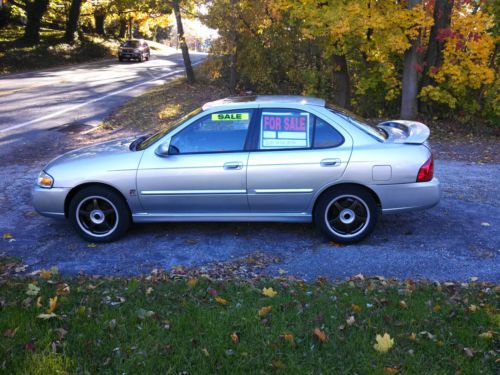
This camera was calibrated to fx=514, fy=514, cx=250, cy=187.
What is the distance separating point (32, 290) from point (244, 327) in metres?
1.84

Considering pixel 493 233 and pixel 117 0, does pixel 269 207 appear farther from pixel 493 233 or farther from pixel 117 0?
pixel 117 0

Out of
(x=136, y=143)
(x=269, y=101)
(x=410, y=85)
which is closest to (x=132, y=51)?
(x=410, y=85)

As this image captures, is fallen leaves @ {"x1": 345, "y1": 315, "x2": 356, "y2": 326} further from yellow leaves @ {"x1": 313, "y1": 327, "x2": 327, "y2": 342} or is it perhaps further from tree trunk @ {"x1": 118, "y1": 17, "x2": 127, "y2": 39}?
tree trunk @ {"x1": 118, "y1": 17, "x2": 127, "y2": 39}

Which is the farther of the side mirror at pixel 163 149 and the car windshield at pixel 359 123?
the car windshield at pixel 359 123

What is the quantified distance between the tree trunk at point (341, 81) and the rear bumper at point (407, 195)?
29.3ft

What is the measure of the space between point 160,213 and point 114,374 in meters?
2.63

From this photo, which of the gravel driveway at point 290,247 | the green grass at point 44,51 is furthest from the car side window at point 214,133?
the green grass at point 44,51

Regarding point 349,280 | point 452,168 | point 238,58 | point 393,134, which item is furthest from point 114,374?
point 238,58

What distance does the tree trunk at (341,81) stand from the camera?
1388cm

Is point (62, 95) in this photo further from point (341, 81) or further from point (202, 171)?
point (202, 171)

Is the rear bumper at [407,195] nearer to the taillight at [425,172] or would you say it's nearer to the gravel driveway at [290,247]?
the taillight at [425,172]

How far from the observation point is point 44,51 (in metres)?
33.3

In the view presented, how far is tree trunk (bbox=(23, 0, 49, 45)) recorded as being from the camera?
1337 inches

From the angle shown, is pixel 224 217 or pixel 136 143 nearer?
pixel 224 217
